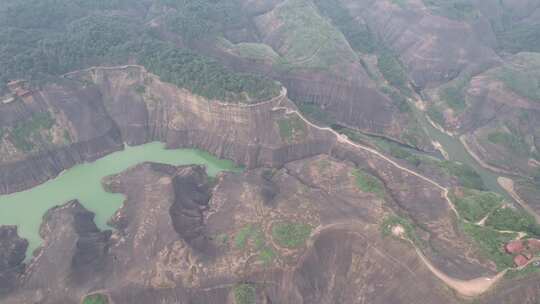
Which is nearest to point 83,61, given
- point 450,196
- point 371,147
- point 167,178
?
point 167,178

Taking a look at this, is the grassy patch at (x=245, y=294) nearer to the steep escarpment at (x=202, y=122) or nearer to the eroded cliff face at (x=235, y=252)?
the eroded cliff face at (x=235, y=252)

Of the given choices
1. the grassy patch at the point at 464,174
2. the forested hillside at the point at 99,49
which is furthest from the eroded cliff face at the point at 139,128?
the grassy patch at the point at 464,174

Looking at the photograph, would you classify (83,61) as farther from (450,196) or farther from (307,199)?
(450,196)

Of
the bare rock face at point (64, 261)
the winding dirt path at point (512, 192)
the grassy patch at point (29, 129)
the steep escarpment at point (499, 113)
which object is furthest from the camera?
the steep escarpment at point (499, 113)

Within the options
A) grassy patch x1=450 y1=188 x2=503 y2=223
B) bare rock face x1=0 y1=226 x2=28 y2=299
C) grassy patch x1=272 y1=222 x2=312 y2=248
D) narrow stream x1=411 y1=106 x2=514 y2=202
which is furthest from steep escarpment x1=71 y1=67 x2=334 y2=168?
narrow stream x1=411 y1=106 x2=514 y2=202

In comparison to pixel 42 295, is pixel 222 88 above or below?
above

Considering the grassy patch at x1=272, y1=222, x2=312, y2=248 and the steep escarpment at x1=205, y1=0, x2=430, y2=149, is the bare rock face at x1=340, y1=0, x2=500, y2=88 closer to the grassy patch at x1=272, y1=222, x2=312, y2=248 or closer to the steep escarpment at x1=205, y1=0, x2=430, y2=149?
the steep escarpment at x1=205, y1=0, x2=430, y2=149
